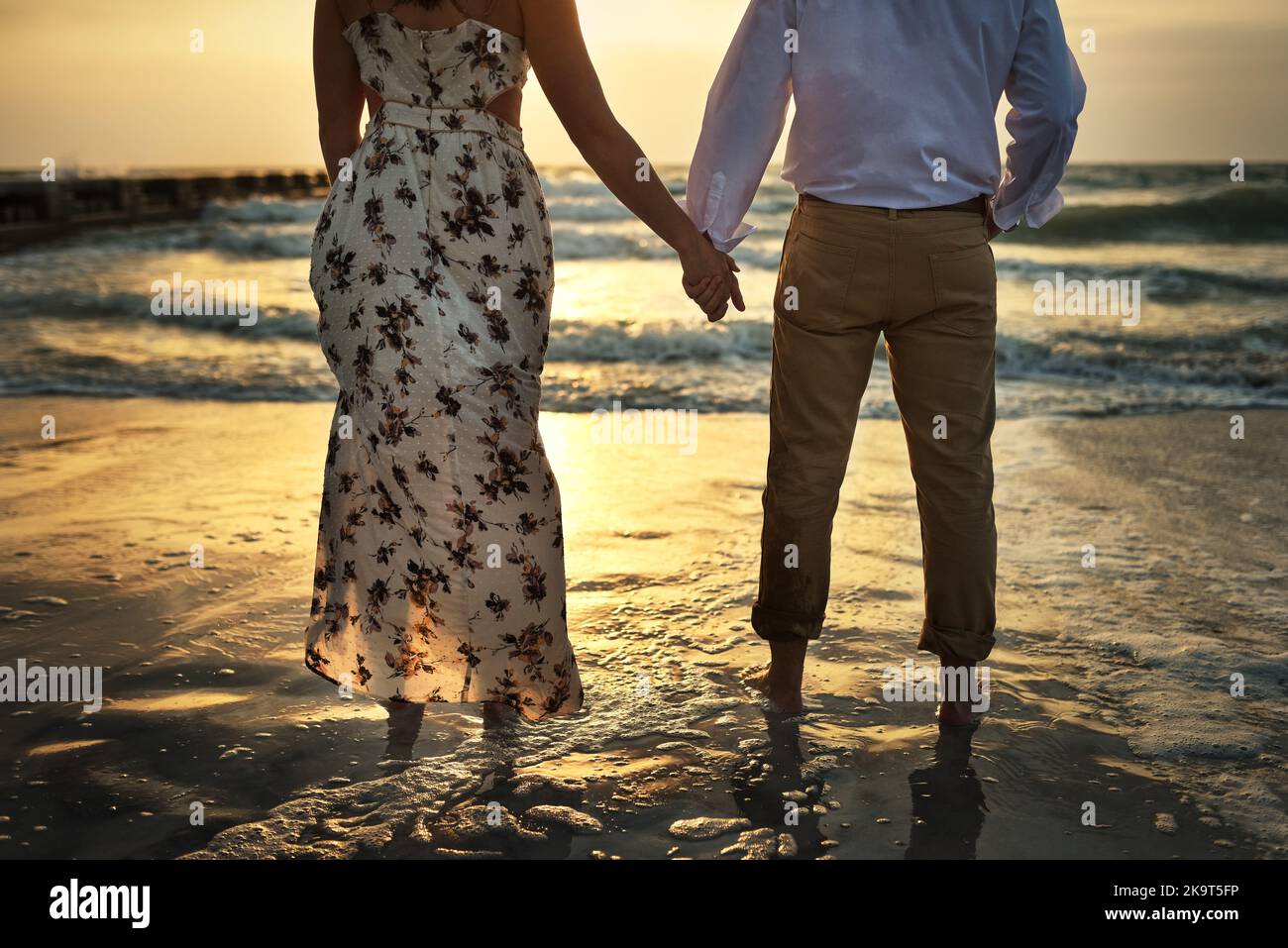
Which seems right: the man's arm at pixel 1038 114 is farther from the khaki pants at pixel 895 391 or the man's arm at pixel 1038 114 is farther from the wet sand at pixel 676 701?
the wet sand at pixel 676 701

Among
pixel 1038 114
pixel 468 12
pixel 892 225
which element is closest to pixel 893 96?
pixel 892 225

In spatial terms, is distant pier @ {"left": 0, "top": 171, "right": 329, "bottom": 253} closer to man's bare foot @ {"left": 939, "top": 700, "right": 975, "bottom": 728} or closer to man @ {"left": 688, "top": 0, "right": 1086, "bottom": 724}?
man @ {"left": 688, "top": 0, "right": 1086, "bottom": 724}

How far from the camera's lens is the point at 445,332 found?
2299 millimetres

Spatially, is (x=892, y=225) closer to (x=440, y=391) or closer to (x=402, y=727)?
(x=440, y=391)

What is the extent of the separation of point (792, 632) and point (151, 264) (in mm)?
13221

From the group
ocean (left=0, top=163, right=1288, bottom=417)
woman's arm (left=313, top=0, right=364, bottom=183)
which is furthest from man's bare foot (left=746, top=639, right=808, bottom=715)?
ocean (left=0, top=163, right=1288, bottom=417)

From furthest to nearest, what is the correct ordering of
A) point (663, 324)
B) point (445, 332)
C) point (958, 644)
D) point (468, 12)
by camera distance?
point (663, 324), point (958, 644), point (445, 332), point (468, 12)

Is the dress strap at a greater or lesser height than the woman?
greater

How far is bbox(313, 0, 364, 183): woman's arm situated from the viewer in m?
2.32

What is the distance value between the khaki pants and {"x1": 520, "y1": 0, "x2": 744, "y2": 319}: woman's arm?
0.23 m

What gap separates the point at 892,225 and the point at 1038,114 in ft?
1.55

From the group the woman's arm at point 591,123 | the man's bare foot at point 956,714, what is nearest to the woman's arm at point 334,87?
the woman's arm at point 591,123

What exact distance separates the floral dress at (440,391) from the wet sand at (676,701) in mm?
248
